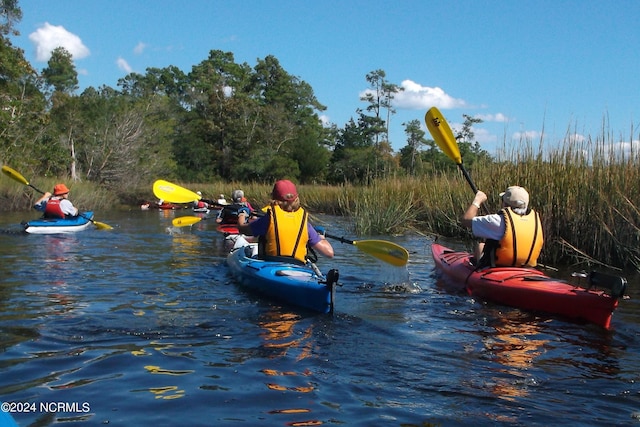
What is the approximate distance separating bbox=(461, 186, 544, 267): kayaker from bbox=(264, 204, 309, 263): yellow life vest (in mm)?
1801

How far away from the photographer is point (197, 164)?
4331 centimetres

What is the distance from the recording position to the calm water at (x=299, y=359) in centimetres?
341

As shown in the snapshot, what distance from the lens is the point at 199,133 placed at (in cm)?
A: 4481

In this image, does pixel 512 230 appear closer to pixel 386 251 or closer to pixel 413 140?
pixel 386 251

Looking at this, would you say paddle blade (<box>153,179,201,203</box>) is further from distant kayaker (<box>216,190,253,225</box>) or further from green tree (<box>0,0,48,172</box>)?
green tree (<box>0,0,48,172</box>)

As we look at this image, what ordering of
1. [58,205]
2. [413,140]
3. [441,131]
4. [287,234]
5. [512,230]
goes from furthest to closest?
[413,140], [58,205], [441,131], [287,234], [512,230]

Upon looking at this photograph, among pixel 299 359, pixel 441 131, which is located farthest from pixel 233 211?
pixel 299 359

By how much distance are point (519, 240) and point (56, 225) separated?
33.4 ft

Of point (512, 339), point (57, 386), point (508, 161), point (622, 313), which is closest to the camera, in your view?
point (57, 386)

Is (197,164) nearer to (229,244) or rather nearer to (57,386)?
(229,244)

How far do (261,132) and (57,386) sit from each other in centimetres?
3999

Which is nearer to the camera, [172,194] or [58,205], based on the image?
[172,194]

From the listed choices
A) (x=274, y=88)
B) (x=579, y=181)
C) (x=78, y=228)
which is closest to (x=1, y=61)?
(x=78, y=228)

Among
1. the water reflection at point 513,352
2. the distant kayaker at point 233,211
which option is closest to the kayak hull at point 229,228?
the distant kayaker at point 233,211
